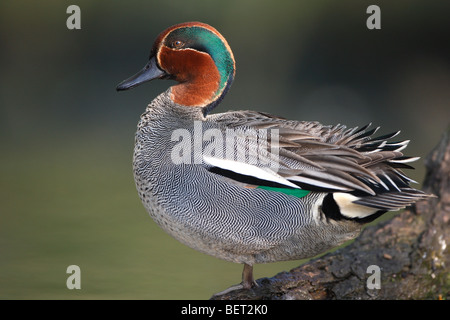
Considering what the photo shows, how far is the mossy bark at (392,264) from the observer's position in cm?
→ 354

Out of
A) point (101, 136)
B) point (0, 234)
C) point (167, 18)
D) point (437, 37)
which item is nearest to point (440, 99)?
point (437, 37)

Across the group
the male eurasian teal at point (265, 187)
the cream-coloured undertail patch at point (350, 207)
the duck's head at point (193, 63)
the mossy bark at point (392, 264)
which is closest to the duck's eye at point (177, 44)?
the duck's head at point (193, 63)

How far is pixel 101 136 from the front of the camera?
8531 mm

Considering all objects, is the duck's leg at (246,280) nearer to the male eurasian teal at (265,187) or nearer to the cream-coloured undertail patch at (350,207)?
the male eurasian teal at (265,187)

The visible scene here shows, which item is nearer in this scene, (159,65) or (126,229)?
(159,65)

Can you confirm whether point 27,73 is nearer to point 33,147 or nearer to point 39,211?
point 33,147

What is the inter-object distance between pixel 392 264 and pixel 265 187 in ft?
2.80

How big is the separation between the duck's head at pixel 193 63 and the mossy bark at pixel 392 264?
102cm

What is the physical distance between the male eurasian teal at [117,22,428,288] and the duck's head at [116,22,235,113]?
0.91 ft

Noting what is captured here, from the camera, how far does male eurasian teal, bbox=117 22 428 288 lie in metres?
3.32

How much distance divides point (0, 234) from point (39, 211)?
567 mm

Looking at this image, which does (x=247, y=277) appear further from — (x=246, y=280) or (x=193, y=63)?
(x=193, y=63)

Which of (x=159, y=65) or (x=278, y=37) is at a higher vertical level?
(x=278, y=37)

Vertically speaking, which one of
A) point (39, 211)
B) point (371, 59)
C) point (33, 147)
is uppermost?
point (371, 59)
